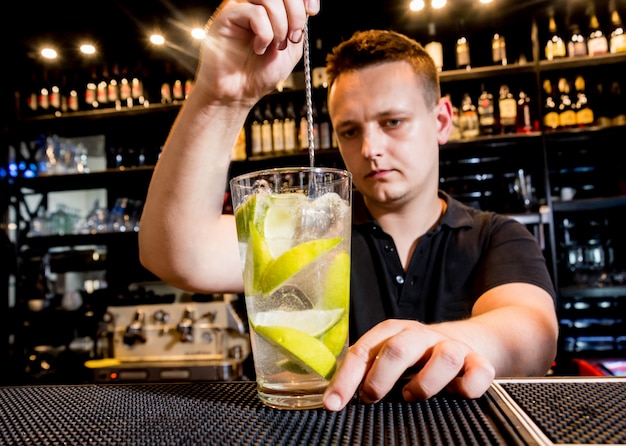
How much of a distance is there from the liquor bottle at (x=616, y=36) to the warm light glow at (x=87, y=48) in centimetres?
307

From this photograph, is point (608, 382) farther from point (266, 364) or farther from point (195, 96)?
point (195, 96)

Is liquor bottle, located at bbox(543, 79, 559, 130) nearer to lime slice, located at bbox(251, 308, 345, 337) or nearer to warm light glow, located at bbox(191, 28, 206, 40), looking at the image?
warm light glow, located at bbox(191, 28, 206, 40)

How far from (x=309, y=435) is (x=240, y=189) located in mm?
289

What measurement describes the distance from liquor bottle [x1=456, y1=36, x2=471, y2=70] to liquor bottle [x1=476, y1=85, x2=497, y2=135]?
21 centimetres

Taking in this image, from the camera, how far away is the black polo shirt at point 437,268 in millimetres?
1464

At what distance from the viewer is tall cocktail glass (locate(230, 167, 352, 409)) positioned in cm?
55

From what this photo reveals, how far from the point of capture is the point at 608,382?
1.97 feet

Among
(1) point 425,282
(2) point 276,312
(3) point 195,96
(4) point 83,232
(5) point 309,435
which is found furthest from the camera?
(4) point 83,232

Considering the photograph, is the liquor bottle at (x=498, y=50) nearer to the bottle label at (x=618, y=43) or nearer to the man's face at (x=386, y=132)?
the bottle label at (x=618, y=43)

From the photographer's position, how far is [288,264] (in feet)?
1.82

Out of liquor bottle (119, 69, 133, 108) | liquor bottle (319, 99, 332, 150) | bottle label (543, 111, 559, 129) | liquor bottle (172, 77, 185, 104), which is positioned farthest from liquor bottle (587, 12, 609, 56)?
liquor bottle (119, 69, 133, 108)

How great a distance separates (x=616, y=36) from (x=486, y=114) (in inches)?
32.3

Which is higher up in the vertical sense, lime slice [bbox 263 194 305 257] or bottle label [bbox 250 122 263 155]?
bottle label [bbox 250 122 263 155]

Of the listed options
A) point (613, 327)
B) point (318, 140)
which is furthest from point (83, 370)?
point (613, 327)
